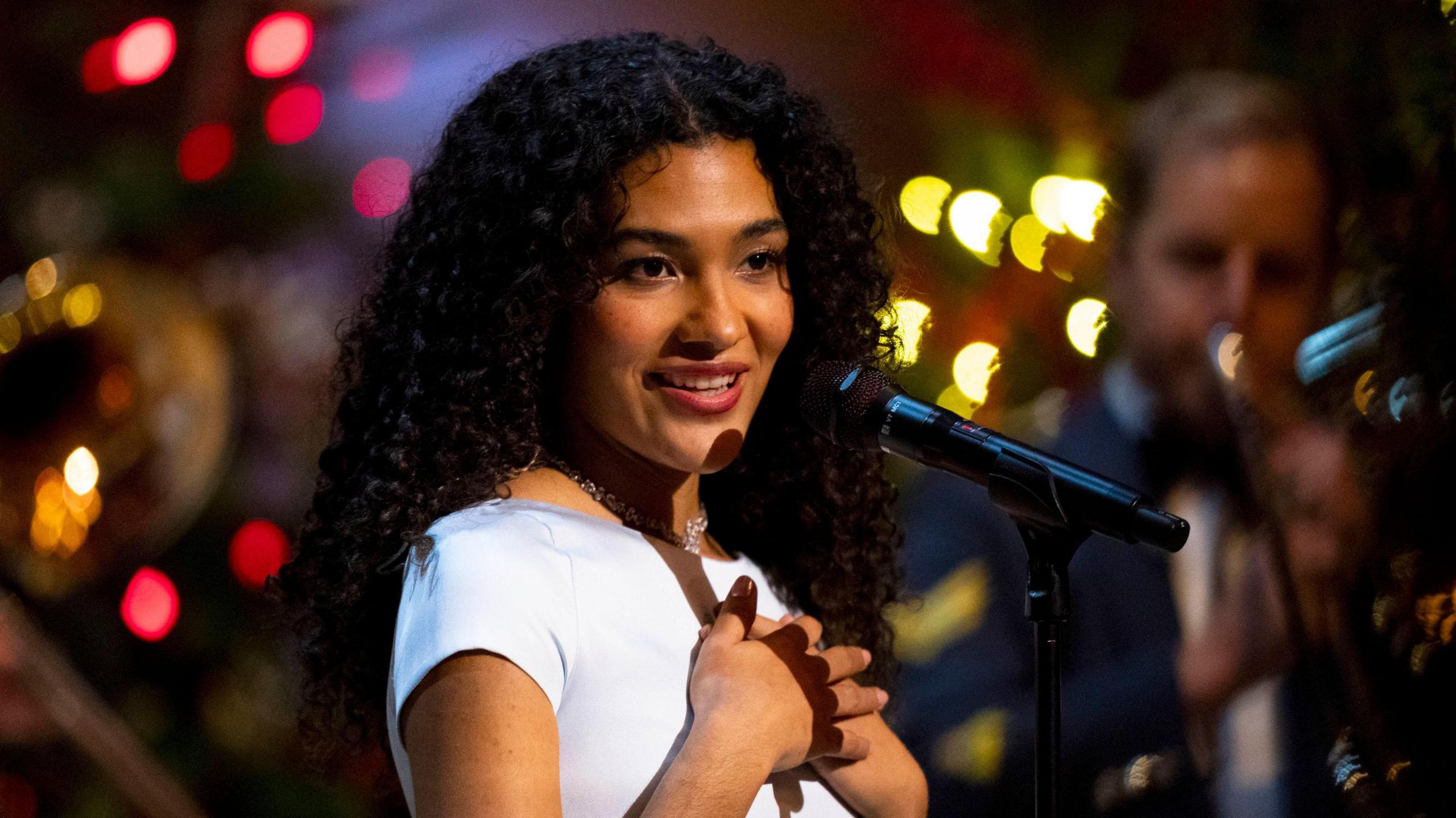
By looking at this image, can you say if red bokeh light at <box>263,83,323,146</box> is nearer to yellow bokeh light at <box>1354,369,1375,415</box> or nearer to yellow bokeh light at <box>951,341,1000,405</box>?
yellow bokeh light at <box>951,341,1000,405</box>

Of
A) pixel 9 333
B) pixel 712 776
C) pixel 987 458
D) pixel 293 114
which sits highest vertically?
pixel 293 114

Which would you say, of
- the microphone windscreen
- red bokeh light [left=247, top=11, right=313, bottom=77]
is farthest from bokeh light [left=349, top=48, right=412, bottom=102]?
the microphone windscreen

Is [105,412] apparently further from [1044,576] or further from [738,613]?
[1044,576]

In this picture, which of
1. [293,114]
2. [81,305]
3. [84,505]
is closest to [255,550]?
[84,505]

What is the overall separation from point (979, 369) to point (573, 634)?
1365 mm

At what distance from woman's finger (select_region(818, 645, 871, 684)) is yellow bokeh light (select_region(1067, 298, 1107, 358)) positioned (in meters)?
1.10

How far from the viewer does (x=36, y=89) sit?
103 inches

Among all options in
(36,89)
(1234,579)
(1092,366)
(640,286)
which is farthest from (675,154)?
(36,89)

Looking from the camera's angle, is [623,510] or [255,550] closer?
[623,510]

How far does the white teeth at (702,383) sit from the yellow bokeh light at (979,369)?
111cm

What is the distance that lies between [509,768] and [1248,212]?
178cm

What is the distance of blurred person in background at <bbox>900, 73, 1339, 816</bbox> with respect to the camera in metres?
2.18

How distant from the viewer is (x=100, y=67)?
8.58 feet

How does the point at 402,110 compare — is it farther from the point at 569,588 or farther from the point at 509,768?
the point at 509,768
